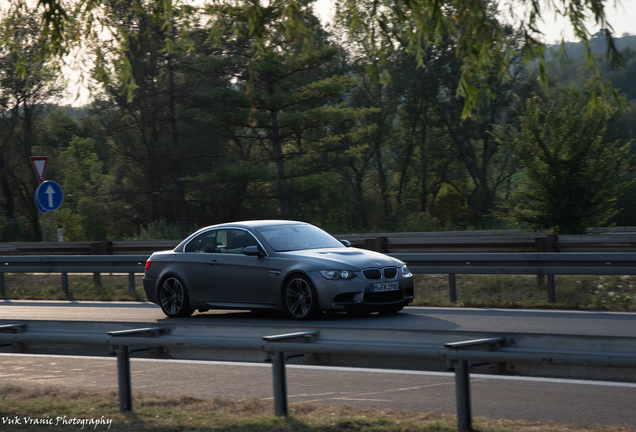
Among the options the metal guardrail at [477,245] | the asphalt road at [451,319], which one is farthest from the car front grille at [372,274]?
the metal guardrail at [477,245]

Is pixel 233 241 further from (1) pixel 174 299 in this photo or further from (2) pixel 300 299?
(2) pixel 300 299

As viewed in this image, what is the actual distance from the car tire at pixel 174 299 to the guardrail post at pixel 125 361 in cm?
591

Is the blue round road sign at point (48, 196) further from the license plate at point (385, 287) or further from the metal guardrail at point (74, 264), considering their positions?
the license plate at point (385, 287)

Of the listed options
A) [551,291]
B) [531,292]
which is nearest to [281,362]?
[551,291]

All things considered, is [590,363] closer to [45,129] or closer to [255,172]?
[255,172]

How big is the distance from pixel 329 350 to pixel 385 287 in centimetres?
570

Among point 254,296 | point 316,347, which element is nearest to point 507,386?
point 316,347

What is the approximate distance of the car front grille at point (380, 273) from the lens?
1048 centimetres

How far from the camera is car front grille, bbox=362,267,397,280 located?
1048cm

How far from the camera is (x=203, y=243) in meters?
12.1

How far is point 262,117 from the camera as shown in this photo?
36625 mm

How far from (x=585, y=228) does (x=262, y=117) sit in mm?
20948

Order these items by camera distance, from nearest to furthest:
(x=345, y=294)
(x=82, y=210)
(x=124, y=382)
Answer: (x=124, y=382) → (x=345, y=294) → (x=82, y=210)

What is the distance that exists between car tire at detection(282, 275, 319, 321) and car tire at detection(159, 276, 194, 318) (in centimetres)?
195
